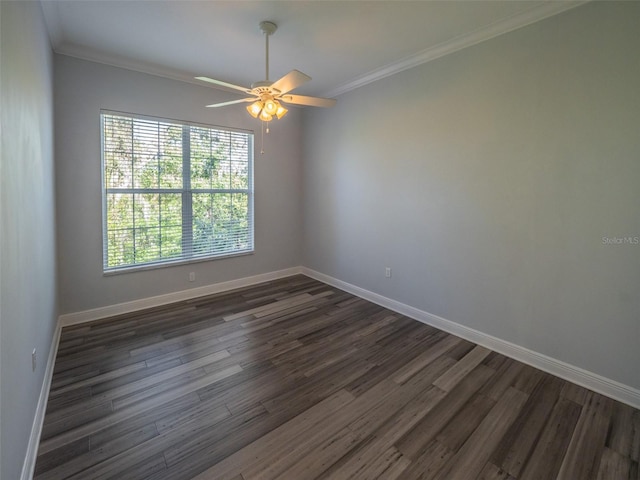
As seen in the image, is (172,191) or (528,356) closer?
(528,356)

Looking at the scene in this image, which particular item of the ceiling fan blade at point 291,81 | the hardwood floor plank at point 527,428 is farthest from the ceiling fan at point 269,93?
the hardwood floor plank at point 527,428

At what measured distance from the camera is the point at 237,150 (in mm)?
4270

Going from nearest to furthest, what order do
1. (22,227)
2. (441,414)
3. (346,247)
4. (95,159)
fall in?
(22,227) → (441,414) → (95,159) → (346,247)

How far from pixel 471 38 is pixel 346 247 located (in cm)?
263

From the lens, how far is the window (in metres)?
3.39

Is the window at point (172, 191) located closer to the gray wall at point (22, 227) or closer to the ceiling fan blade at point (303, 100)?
the gray wall at point (22, 227)

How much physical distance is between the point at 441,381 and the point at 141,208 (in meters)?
3.50

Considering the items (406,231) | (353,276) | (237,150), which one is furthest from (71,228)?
(406,231)

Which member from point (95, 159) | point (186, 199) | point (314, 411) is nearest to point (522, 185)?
point (314, 411)

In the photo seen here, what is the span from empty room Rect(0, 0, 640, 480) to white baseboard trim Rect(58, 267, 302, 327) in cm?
3

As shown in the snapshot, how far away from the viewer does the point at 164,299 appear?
3807 millimetres

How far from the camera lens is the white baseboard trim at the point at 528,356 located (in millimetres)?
2174

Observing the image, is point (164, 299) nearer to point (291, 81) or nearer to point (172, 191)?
point (172, 191)

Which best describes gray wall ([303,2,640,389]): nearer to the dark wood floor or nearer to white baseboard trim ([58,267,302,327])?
the dark wood floor
